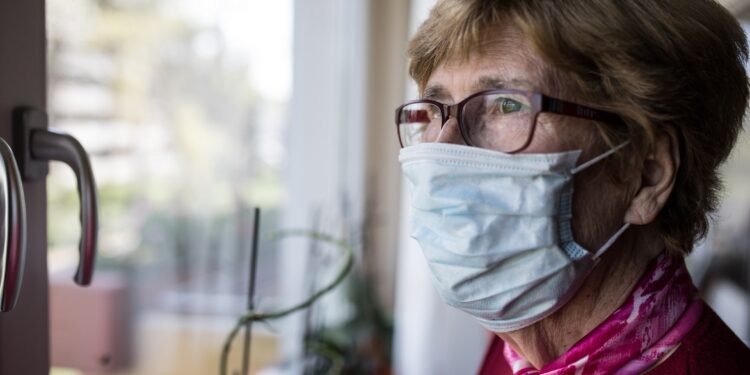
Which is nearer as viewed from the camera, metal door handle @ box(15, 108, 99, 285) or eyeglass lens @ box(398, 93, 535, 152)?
metal door handle @ box(15, 108, 99, 285)

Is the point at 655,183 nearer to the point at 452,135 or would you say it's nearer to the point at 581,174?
the point at 581,174

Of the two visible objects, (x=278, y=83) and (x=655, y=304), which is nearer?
(x=655, y=304)

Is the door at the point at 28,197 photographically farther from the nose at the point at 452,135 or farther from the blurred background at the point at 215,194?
the nose at the point at 452,135

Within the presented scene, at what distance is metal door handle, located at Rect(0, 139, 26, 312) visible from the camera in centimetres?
48

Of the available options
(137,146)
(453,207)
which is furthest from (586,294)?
(137,146)

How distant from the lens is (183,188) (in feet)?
6.12

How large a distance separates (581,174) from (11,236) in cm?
66

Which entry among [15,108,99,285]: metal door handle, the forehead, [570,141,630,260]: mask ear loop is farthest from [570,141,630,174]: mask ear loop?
[15,108,99,285]: metal door handle

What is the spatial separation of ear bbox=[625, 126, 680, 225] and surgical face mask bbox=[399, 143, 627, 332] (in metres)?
0.03

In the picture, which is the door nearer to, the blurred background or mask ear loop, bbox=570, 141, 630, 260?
the blurred background

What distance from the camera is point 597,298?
0.81 m

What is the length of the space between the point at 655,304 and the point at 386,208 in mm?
3485

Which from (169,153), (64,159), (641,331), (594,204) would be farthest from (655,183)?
(169,153)

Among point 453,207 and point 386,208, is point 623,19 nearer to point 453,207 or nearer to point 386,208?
point 453,207
